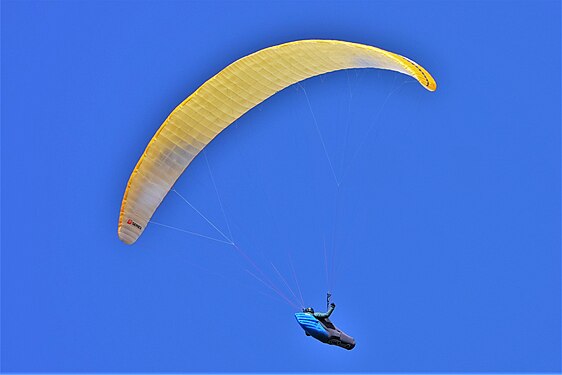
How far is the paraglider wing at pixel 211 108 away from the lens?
25047 mm

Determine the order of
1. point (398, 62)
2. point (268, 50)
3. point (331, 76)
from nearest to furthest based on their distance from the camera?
point (398, 62) < point (268, 50) < point (331, 76)

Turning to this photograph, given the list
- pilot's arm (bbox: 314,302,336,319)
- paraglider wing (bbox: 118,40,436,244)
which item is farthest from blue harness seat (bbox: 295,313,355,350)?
paraglider wing (bbox: 118,40,436,244)

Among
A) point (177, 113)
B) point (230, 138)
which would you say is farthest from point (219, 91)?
point (230, 138)

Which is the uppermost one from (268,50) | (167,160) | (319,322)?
(268,50)

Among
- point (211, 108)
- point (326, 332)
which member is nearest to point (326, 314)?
point (326, 332)

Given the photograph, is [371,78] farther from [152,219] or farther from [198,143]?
[152,219]

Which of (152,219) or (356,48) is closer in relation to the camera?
(356,48)

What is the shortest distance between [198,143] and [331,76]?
130 inches

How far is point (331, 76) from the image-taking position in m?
27.6

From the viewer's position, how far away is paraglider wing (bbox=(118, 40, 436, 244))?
986 inches

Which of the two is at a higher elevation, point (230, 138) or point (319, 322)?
point (230, 138)

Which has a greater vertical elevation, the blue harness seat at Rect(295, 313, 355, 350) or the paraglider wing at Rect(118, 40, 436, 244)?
the paraglider wing at Rect(118, 40, 436, 244)

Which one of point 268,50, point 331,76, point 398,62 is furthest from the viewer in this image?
point 331,76

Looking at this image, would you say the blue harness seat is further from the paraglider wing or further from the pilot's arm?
the paraglider wing
